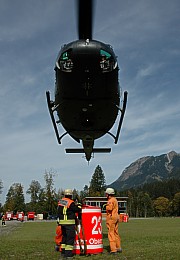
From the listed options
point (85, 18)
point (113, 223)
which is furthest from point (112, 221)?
point (85, 18)

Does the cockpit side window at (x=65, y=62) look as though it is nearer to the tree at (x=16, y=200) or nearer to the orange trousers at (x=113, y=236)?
the orange trousers at (x=113, y=236)

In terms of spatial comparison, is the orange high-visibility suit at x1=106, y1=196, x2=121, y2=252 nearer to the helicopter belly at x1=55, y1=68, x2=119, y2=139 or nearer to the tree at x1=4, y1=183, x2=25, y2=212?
the helicopter belly at x1=55, y1=68, x2=119, y2=139

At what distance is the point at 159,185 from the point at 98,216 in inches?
7499

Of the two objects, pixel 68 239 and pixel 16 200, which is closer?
pixel 68 239

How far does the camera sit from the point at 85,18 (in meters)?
9.05

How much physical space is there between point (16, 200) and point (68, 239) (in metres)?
109

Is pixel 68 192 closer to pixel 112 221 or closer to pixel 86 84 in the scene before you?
pixel 112 221

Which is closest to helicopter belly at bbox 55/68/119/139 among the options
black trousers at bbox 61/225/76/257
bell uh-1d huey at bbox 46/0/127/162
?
bell uh-1d huey at bbox 46/0/127/162

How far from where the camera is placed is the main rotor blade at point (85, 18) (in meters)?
8.30

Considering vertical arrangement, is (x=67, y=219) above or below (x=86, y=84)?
below

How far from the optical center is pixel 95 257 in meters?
9.31

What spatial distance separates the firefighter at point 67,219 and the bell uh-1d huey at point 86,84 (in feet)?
10.2

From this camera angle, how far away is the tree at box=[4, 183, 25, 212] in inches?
4417

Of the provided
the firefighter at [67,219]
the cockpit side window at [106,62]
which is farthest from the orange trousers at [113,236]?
the cockpit side window at [106,62]
